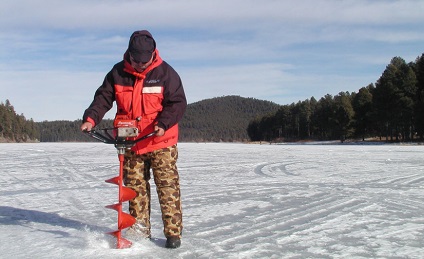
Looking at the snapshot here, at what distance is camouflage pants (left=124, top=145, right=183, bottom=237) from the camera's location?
3.42 m

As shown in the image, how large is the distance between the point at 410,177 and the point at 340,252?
590 centimetres

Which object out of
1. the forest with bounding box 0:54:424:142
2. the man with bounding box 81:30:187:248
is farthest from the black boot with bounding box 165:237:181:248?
the forest with bounding box 0:54:424:142

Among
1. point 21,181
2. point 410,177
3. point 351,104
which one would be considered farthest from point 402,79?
point 21,181

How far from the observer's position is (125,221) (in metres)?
3.37

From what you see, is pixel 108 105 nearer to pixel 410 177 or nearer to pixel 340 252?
pixel 340 252

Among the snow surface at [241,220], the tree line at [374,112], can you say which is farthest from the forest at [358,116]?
the snow surface at [241,220]

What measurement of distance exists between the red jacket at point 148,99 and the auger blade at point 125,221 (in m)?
0.54

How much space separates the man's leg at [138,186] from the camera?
3.51m

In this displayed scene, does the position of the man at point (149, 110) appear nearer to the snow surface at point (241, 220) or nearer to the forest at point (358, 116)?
the snow surface at point (241, 220)

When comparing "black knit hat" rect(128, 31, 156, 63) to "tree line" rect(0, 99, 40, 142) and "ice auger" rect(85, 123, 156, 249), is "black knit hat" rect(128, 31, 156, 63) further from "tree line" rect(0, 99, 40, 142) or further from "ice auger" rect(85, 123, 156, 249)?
"tree line" rect(0, 99, 40, 142)

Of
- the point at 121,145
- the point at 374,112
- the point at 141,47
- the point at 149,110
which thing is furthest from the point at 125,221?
the point at 374,112

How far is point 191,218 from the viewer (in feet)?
14.8

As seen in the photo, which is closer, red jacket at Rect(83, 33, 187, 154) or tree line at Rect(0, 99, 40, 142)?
red jacket at Rect(83, 33, 187, 154)

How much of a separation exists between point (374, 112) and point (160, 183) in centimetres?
4925
